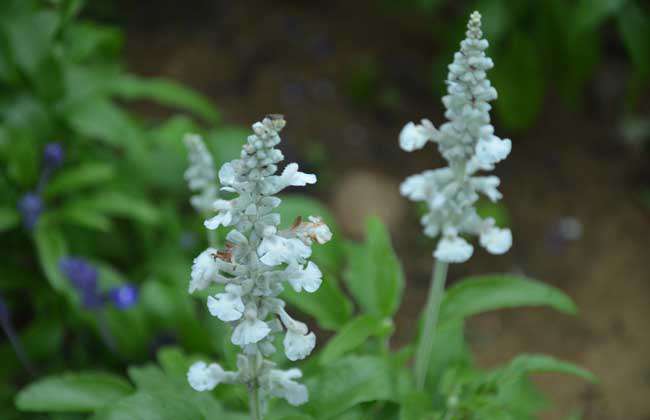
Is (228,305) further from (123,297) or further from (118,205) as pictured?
(118,205)

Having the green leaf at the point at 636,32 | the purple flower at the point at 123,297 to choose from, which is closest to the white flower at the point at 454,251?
the purple flower at the point at 123,297

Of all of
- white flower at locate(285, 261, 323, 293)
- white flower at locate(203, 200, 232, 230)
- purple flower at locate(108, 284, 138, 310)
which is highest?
purple flower at locate(108, 284, 138, 310)

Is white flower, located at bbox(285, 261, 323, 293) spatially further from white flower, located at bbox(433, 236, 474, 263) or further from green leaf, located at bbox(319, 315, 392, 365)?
green leaf, located at bbox(319, 315, 392, 365)

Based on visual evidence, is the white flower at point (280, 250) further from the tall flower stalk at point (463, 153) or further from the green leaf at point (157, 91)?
the green leaf at point (157, 91)

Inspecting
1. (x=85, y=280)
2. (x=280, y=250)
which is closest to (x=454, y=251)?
(x=280, y=250)

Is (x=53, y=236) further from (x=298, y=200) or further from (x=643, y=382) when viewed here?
(x=643, y=382)

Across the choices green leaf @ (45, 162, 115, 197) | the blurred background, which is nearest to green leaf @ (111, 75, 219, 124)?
the blurred background
